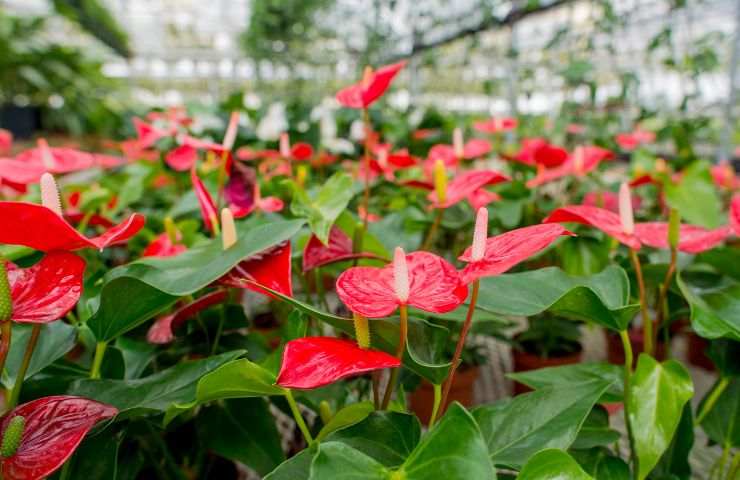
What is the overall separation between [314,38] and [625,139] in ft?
8.36

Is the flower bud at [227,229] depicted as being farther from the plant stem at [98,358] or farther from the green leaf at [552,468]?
the green leaf at [552,468]

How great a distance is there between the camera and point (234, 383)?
14.9 inches

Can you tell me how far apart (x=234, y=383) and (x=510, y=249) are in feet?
0.63

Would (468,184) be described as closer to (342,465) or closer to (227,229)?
(227,229)

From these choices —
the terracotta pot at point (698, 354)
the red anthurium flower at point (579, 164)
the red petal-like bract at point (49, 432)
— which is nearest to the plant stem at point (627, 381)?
the red petal-like bract at point (49, 432)

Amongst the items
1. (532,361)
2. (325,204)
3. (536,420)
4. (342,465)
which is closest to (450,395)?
(532,361)

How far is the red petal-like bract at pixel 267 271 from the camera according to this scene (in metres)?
0.46

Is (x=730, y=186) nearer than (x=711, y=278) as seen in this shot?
No

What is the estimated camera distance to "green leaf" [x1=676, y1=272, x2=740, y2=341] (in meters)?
0.47

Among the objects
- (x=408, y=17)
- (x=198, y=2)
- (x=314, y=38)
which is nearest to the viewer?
(x=408, y=17)

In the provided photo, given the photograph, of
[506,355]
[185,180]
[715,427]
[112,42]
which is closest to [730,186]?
[506,355]

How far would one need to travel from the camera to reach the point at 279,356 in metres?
0.48

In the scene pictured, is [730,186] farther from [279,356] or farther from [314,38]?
[314,38]

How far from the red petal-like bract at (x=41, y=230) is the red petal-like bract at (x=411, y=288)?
A: 0.16 m
